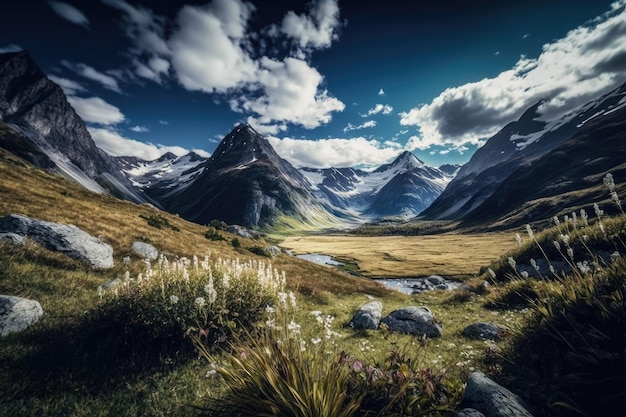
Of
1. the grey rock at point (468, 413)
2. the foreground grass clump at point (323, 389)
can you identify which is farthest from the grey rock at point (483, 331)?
the grey rock at point (468, 413)

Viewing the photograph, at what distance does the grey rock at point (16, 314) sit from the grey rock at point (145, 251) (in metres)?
11.3

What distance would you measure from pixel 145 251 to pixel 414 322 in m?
17.9

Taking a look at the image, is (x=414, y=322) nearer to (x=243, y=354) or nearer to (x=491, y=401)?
(x=491, y=401)

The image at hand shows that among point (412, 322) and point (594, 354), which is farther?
point (412, 322)

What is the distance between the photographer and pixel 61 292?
10.6 m

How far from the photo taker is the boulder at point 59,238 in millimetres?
14008

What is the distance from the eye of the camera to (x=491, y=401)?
15.6ft

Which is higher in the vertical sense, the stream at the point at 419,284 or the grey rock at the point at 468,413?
the grey rock at the point at 468,413

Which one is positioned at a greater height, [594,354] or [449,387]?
[594,354]

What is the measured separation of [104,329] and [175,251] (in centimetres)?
1641

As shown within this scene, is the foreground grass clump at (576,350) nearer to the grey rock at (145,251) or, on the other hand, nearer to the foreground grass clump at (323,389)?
the foreground grass clump at (323,389)

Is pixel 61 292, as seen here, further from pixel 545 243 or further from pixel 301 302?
pixel 545 243

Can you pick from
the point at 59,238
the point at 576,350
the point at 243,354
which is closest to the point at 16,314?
the point at 243,354

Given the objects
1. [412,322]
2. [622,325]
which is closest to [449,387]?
[622,325]
